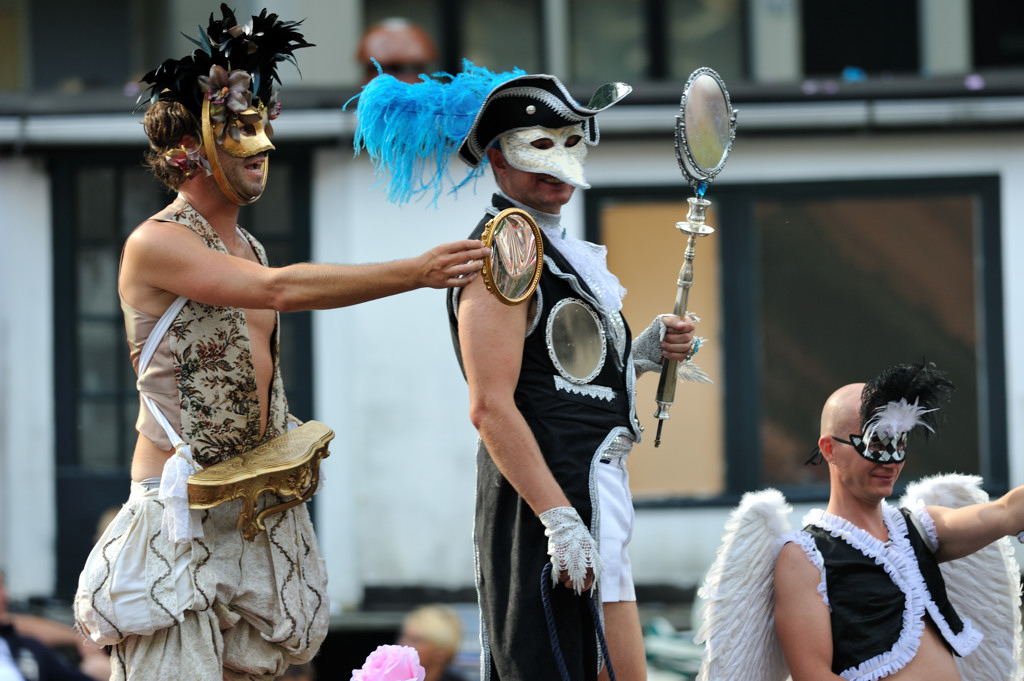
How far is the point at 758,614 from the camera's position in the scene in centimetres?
312

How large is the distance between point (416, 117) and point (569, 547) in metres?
1.10

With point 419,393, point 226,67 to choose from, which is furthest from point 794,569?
point 419,393

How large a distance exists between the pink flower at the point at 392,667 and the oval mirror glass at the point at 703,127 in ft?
4.32

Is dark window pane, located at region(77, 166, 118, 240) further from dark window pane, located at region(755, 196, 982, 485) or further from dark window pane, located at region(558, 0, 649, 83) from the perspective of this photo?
dark window pane, located at region(755, 196, 982, 485)

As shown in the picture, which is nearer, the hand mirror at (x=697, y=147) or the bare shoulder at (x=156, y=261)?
the bare shoulder at (x=156, y=261)

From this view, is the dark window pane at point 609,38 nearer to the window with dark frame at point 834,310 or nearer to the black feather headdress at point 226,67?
the window with dark frame at point 834,310

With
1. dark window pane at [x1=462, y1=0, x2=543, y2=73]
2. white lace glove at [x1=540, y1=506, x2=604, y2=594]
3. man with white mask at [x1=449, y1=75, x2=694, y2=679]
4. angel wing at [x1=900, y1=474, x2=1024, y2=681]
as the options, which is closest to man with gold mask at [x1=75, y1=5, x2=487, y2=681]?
man with white mask at [x1=449, y1=75, x2=694, y2=679]

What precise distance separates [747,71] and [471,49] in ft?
5.99

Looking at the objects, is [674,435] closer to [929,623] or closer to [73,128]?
[73,128]

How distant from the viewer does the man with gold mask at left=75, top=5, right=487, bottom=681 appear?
8.96ft

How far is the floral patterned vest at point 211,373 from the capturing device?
111 inches

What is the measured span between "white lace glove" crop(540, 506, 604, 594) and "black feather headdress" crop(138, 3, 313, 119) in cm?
113

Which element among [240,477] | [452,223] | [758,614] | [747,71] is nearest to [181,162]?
[240,477]

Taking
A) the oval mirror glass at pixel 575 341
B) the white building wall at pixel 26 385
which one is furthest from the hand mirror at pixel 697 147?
the white building wall at pixel 26 385
